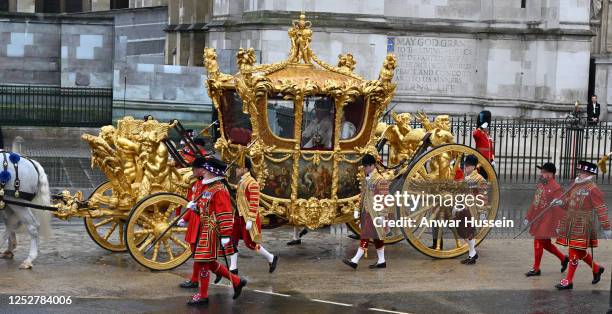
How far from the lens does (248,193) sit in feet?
41.4

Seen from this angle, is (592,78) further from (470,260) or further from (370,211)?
(370,211)

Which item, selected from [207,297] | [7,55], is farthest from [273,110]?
[7,55]

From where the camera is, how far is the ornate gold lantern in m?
13.7

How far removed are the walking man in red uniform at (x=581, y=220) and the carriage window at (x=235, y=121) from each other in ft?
12.5

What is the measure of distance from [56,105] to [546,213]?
16704 mm

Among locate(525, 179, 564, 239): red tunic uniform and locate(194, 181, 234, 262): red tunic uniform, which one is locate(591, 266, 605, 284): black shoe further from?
locate(194, 181, 234, 262): red tunic uniform

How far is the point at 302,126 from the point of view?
13.9 meters

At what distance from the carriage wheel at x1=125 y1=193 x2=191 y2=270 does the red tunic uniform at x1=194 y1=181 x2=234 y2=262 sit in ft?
4.06

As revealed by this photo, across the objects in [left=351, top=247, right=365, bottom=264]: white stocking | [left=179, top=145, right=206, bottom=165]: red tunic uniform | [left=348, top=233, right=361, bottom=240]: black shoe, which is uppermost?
[left=179, top=145, right=206, bottom=165]: red tunic uniform

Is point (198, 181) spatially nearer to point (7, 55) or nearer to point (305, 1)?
point (305, 1)

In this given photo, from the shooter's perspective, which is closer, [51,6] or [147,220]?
[147,220]

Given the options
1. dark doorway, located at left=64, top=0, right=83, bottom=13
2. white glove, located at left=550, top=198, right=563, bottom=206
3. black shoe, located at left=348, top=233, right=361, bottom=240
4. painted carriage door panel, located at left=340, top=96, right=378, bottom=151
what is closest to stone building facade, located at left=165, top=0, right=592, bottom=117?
black shoe, located at left=348, top=233, right=361, bottom=240

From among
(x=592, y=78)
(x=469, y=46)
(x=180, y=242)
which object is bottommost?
(x=180, y=242)

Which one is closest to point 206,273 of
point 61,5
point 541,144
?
point 541,144
